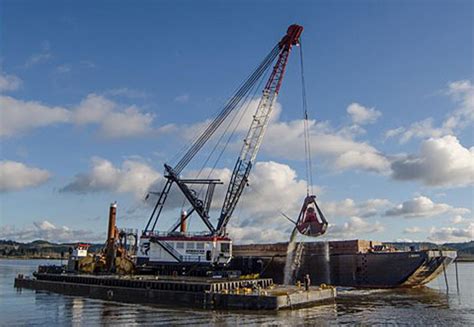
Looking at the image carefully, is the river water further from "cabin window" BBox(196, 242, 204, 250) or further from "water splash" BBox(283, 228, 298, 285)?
"cabin window" BBox(196, 242, 204, 250)

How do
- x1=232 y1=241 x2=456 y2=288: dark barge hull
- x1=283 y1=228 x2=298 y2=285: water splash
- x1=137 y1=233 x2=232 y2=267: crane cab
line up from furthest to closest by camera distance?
x1=283 y1=228 x2=298 y2=285: water splash, x1=137 y1=233 x2=232 y2=267: crane cab, x1=232 y1=241 x2=456 y2=288: dark barge hull

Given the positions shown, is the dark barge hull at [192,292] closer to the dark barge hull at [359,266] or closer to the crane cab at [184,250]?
the crane cab at [184,250]

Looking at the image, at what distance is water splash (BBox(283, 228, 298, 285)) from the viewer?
202 feet

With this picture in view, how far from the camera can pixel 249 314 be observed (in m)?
34.9

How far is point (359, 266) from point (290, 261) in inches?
375

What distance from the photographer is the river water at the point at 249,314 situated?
106ft

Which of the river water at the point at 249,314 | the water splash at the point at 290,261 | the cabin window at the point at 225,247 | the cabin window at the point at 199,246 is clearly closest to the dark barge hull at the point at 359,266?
the water splash at the point at 290,261

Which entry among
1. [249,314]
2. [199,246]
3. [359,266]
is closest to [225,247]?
[199,246]

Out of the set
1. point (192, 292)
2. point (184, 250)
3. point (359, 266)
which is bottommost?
point (192, 292)

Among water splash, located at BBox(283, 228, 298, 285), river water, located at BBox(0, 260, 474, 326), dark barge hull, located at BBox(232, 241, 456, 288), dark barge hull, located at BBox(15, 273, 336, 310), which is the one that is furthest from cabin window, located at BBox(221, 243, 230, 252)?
river water, located at BBox(0, 260, 474, 326)

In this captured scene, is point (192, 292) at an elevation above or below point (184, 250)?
below

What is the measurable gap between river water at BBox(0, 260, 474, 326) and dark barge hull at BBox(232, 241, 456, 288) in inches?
298

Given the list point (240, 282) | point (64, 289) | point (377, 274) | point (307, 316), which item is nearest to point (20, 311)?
point (64, 289)

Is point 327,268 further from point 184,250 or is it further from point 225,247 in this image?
point 184,250
